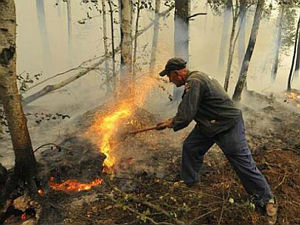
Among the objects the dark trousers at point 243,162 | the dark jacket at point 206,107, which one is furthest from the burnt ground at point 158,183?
the dark jacket at point 206,107

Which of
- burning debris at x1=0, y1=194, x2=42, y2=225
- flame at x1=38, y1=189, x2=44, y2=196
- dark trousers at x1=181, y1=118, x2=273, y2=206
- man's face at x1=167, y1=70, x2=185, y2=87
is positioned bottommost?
A: burning debris at x1=0, y1=194, x2=42, y2=225

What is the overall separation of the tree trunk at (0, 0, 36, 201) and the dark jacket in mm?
2576

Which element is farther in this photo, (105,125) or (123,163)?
(105,125)

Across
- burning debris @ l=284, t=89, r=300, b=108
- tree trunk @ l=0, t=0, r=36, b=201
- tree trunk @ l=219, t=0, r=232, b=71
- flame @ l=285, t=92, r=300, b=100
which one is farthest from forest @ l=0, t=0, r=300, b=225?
tree trunk @ l=219, t=0, r=232, b=71

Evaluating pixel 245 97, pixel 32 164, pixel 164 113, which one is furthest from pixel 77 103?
pixel 32 164

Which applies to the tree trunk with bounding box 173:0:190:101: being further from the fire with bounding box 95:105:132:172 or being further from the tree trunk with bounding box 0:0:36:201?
the tree trunk with bounding box 0:0:36:201

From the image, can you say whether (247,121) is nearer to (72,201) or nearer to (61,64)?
(72,201)

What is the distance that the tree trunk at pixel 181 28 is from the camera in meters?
9.52

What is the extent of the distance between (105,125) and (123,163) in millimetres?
1812

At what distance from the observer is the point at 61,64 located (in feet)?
86.2

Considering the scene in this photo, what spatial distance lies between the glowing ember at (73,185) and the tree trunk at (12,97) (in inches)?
16.0

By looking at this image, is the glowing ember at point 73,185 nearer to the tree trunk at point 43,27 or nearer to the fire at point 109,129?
the fire at point 109,129

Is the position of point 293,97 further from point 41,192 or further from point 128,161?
point 41,192

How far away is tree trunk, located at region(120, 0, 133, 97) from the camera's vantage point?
7895mm
